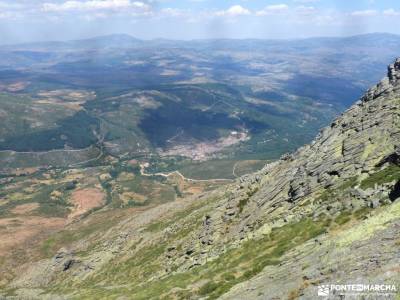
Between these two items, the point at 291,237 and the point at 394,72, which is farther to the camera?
the point at 394,72

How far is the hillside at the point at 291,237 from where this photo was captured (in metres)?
44.2

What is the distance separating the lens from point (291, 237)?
203 feet

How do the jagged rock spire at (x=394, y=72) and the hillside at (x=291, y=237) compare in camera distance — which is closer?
the hillside at (x=291, y=237)

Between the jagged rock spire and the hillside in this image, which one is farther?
the jagged rock spire

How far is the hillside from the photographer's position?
44.2m

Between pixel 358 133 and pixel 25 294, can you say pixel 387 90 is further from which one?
pixel 25 294

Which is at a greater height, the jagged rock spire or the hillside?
the jagged rock spire

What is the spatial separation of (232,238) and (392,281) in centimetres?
5209

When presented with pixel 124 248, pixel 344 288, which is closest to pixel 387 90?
pixel 344 288

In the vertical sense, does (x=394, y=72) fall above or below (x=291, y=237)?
above

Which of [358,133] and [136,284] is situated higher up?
[358,133]

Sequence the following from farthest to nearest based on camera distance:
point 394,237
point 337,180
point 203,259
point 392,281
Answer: point 203,259
point 337,180
point 394,237
point 392,281

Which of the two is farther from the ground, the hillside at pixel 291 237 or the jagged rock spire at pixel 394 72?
the jagged rock spire at pixel 394 72

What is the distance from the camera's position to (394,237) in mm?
41531
